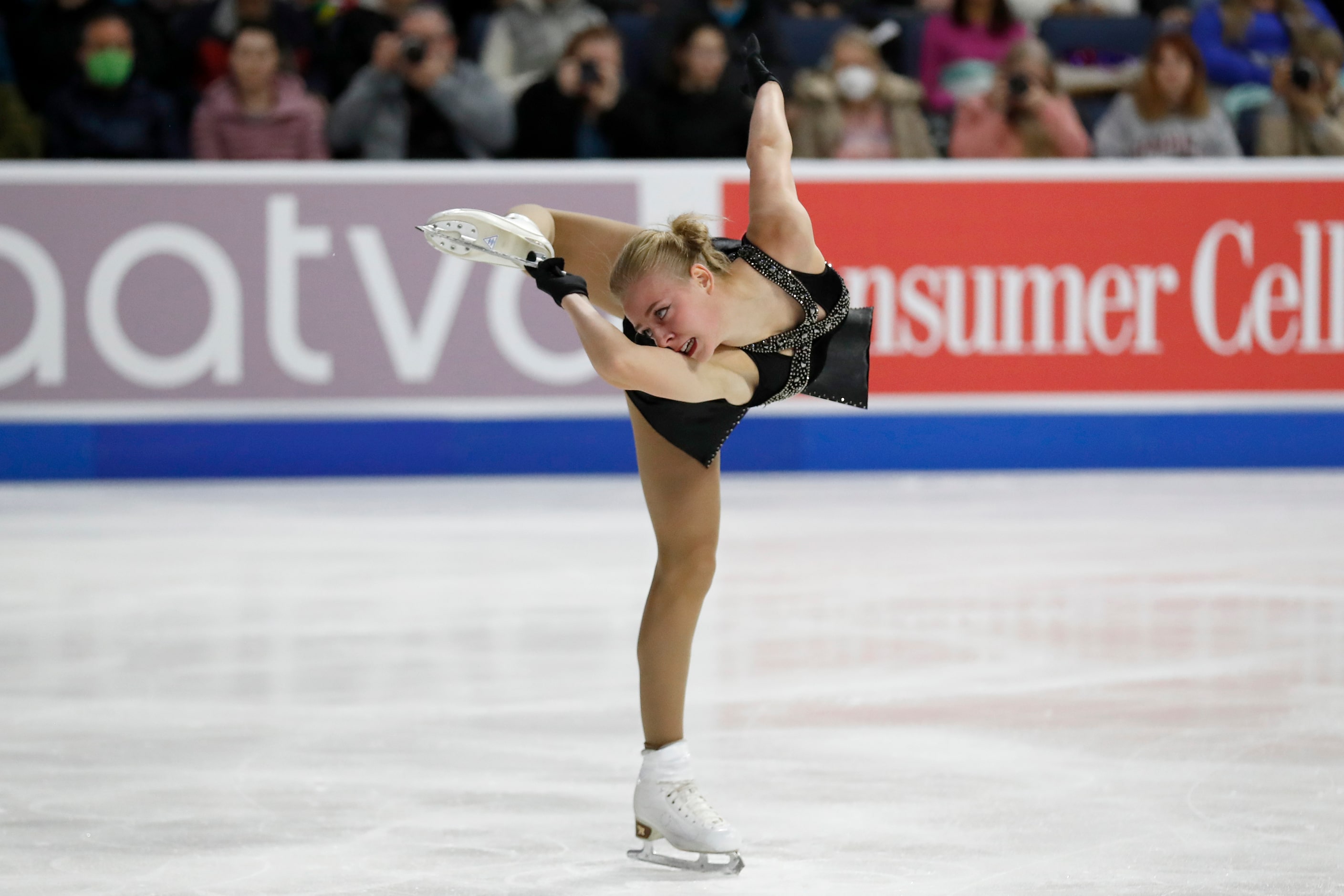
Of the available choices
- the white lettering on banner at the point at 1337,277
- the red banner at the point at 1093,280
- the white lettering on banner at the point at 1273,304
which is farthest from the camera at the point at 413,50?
the white lettering on banner at the point at 1337,277

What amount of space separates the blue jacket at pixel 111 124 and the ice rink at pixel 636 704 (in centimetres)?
172

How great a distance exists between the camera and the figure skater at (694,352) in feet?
7.90

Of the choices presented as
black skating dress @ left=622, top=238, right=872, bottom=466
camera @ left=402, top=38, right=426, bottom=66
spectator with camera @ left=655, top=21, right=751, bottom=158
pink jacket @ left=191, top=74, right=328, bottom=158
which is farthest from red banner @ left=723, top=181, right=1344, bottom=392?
black skating dress @ left=622, top=238, right=872, bottom=466

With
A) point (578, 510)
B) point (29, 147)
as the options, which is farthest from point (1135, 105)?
point (29, 147)

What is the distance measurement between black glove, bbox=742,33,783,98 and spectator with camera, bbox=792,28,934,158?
4340mm

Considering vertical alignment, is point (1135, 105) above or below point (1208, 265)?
above

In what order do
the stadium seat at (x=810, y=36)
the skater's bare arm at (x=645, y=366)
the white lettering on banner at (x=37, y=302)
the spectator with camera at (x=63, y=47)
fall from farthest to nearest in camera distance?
1. the stadium seat at (x=810, y=36)
2. the spectator with camera at (x=63, y=47)
3. the white lettering on banner at (x=37, y=302)
4. the skater's bare arm at (x=645, y=366)

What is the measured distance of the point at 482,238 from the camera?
95.3 inches

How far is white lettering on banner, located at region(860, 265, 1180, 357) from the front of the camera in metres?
6.98

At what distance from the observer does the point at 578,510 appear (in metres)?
6.07

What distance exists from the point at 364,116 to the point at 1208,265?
11.1 feet

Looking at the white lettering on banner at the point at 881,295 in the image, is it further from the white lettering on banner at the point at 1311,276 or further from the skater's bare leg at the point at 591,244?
the skater's bare leg at the point at 591,244

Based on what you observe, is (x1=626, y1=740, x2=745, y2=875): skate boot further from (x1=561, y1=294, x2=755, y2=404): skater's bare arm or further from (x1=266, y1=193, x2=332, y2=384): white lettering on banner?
(x1=266, y1=193, x2=332, y2=384): white lettering on banner

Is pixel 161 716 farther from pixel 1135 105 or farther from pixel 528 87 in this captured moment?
pixel 1135 105
